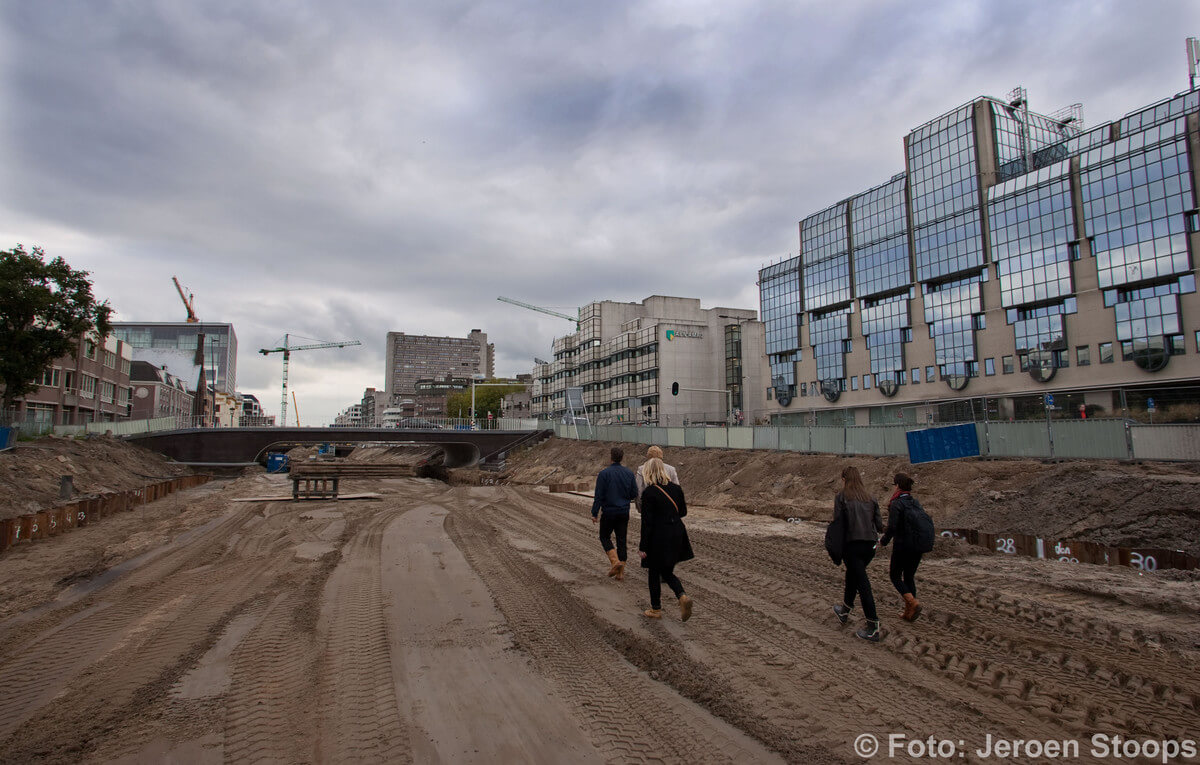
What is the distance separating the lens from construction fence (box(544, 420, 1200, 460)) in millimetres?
15109

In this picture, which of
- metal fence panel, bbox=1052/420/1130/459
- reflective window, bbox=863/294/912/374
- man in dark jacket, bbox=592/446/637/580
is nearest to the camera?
man in dark jacket, bbox=592/446/637/580

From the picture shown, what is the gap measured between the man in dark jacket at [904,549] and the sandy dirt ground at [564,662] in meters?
0.29

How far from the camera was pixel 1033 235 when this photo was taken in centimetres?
4722

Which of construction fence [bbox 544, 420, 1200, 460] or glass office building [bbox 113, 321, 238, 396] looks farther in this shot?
glass office building [bbox 113, 321, 238, 396]

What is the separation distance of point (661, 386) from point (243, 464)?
43125 mm

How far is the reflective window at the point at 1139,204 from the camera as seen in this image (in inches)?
1560

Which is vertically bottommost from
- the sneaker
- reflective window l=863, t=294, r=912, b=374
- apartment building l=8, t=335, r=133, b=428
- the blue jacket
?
the sneaker

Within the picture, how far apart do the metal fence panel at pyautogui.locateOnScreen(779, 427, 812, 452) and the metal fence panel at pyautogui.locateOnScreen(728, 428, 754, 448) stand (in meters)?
2.23

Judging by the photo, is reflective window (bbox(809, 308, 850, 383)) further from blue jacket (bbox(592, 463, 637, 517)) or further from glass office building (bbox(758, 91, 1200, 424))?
blue jacket (bbox(592, 463, 637, 517))

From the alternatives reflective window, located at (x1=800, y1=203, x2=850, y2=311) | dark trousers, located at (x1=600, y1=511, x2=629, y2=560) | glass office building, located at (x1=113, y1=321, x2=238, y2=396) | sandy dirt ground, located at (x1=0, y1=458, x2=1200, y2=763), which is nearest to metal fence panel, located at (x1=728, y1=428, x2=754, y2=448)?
sandy dirt ground, located at (x1=0, y1=458, x2=1200, y2=763)

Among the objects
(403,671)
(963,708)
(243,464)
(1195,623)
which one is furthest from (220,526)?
(243,464)

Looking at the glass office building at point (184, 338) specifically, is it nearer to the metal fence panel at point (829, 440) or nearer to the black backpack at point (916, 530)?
the metal fence panel at point (829, 440)

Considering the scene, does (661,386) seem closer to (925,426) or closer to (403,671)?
(925,426)

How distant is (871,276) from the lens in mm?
60562
